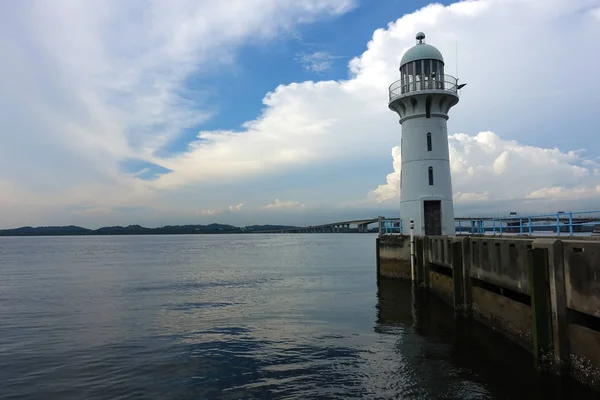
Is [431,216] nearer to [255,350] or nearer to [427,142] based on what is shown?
[427,142]

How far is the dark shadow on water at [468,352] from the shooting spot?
30.0ft

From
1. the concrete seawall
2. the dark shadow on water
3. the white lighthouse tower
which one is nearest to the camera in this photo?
the concrete seawall

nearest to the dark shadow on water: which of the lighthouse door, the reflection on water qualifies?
the reflection on water

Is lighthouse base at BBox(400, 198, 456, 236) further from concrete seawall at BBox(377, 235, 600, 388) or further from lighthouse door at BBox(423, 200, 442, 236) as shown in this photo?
concrete seawall at BBox(377, 235, 600, 388)

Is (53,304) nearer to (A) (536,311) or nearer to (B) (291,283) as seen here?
(B) (291,283)

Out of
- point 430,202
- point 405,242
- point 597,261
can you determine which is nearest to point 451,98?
point 430,202

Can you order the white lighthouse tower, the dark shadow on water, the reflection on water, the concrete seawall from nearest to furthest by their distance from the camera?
the concrete seawall → the dark shadow on water → the reflection on water → the white lighthouse tower

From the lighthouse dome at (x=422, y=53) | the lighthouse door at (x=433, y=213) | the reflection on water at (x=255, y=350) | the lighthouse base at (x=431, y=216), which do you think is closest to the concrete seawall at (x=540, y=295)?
the reflection on water at (x=255, y=350)

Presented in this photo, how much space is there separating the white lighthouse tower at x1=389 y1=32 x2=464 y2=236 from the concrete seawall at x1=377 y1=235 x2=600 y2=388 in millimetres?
8900

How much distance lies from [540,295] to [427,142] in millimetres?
17988

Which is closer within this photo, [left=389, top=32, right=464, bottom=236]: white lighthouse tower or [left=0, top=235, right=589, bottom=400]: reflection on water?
[left=0, top=235, right=589, bottom=400]: reflection on water

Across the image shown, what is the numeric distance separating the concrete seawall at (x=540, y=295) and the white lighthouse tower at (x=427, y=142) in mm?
8900

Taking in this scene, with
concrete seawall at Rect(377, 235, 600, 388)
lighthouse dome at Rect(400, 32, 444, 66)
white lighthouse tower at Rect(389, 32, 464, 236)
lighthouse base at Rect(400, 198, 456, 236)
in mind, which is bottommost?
concrete seawall at Rect(377, 235, 600, 388)

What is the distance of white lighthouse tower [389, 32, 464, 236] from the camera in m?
26.4
